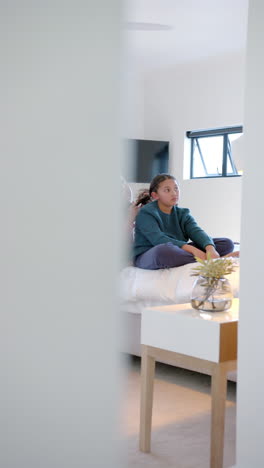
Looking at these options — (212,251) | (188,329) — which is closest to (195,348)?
(188,329)

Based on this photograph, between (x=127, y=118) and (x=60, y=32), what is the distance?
4cm

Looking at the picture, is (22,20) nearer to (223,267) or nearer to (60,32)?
(60,32)

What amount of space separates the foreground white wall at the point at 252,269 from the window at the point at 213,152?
437cm

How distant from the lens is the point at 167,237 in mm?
2963

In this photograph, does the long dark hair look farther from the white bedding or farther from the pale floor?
the pale floor

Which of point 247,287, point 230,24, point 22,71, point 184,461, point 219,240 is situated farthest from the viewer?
point 230,24

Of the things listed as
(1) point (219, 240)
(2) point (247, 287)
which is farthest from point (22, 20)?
(1) point (219, 240)

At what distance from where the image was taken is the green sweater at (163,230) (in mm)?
2967

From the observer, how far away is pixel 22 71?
0.20 meters

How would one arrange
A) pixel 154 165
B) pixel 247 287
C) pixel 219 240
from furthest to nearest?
pixel 154 165 < pixel 219 240 < pixel 247 287

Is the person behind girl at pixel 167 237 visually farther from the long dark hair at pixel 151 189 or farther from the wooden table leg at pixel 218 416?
the wooden table leg at pixel 218 416

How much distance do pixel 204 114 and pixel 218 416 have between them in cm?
477

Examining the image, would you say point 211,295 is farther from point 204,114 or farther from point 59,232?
point 204,114

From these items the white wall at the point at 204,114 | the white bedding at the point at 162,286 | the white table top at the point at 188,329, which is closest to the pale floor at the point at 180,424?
the white table top at the point at 188,329
